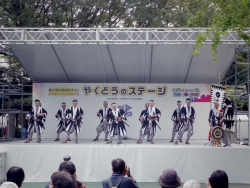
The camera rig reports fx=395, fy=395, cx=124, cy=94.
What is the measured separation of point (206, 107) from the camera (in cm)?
1359

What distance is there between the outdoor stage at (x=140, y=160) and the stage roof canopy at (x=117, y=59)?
3.28 m

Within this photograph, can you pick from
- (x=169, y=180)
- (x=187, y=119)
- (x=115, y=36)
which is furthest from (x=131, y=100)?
(x=169, y=180)

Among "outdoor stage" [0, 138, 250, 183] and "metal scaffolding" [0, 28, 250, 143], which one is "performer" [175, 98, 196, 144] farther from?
"outdoor stage" [0, 138, 250, 183]

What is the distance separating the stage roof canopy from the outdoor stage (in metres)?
3.28

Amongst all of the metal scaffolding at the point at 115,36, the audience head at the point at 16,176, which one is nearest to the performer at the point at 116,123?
the metal scaffolding at the point at 115,36

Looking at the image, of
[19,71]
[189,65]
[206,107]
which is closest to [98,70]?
[189,65]

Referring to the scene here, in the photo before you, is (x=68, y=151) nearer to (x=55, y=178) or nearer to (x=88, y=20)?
(x=55, y=178)

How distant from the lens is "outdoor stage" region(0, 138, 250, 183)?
8758 mm

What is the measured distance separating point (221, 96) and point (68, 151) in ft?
14.0

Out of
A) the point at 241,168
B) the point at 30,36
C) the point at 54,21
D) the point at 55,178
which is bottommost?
the point at 241,168

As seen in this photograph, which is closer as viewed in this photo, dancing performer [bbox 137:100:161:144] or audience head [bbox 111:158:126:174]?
audience head [bbox 111:158:126:174]

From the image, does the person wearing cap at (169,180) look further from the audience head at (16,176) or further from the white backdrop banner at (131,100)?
the white backdrop banner at (131,100)

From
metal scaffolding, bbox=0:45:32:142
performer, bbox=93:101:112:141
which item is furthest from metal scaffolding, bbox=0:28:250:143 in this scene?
performer, bbox=93:101:112:141

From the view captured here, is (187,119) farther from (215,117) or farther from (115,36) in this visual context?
(115,36)
